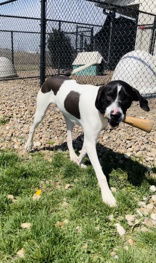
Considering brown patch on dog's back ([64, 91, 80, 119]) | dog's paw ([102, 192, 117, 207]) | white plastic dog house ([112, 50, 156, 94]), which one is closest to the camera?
dog's paw ([102, 192, 117, 207])

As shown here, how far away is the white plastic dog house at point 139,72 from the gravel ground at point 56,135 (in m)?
1.28

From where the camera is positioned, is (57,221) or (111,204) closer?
(57,221)

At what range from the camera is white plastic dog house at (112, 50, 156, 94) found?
7008 mm

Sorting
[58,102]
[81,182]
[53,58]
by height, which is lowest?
[53,58]

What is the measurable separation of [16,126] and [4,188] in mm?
1959

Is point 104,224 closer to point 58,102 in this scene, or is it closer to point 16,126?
point 58,102

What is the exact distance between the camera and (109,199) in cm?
289

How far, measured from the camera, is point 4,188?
305cm

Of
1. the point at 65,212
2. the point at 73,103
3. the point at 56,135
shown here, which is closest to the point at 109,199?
the point at 65,212

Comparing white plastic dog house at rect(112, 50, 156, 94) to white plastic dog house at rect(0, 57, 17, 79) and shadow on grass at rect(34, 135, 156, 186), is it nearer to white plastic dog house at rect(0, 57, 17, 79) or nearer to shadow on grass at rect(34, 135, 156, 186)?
shadow on grass at rect(34, 135, 156, 186)

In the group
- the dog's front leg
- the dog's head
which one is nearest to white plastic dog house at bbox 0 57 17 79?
the dog's front leg

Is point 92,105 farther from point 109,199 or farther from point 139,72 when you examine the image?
point 139,72

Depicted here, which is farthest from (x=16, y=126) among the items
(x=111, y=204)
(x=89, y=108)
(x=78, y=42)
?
(x=78, y=42)

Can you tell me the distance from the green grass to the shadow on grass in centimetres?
1
